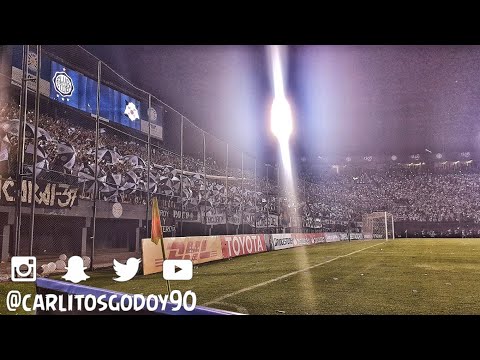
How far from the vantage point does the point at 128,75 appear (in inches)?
435

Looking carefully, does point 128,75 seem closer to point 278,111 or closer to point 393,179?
point 278,111

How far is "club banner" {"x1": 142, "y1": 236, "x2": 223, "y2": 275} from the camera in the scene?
10.5 m

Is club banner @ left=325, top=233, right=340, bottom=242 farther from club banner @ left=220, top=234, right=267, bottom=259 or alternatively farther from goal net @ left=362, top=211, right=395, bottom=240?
club banner @ left=220, top=234, right=267, bottom=259

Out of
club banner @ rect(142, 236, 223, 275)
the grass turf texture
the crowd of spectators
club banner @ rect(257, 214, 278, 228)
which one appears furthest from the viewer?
club banner @ rect(257, 214, 278, 228)

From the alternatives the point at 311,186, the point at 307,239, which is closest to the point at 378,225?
the point at 311,186

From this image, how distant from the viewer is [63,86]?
16078 mm

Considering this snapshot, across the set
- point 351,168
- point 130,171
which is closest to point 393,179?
point 351,168

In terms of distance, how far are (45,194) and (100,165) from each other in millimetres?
1879

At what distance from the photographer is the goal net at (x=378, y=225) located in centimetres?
3456

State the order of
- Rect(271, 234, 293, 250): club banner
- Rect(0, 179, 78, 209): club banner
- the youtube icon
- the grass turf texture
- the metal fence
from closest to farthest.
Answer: the grass turf texture → the youtube icon → the metal fence → Rect(0, 179, 78, 209): club banner → Rect(271, 234, 293, 250): club banner

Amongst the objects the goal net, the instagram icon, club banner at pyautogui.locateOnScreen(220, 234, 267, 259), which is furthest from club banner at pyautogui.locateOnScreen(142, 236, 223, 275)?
the goal net

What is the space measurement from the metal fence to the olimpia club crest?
52 millimetres

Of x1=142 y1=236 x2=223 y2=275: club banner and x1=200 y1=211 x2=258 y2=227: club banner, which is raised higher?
x1=200 y1=211 x2=258 y2=227: club banner

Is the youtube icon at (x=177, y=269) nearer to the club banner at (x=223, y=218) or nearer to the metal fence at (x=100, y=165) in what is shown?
the metal fence at (x=100, y=165)
